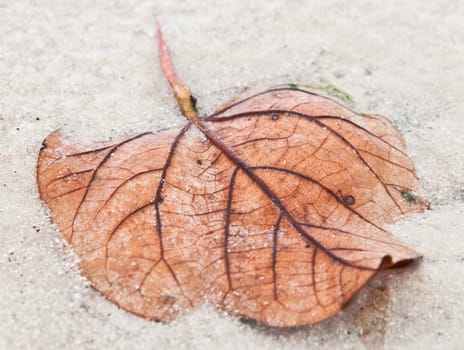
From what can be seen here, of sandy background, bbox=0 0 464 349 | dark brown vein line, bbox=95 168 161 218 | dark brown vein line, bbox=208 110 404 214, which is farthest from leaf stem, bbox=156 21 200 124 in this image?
dark brown vein line, bbox=95 168 161 218

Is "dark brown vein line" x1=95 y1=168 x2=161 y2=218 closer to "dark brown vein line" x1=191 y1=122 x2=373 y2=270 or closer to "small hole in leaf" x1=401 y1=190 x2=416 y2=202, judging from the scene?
"dark brown vein line" x1=191 y1=122 x2=373 y2=270

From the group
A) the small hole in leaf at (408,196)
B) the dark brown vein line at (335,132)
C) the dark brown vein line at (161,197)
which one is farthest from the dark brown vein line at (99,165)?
the small hole in leaf at (408,196)

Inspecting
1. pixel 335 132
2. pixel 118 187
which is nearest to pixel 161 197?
pixel 118 187

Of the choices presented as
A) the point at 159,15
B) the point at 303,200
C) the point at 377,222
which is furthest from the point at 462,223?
the point at 159,15

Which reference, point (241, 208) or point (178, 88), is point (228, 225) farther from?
point (178, 88)

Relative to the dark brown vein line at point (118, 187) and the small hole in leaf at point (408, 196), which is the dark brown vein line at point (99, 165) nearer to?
the dark brown vein line at point (118, 187)

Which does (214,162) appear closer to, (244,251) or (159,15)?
(244,251)

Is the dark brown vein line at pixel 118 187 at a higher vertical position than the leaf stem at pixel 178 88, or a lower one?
higher
